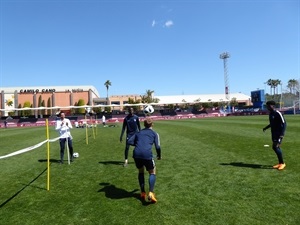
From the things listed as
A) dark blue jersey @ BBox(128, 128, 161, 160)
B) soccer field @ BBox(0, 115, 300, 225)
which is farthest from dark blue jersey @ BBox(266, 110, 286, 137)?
dark blue jersey @ BBox(128, 128, 161, 160)

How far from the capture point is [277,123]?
9.16 metres

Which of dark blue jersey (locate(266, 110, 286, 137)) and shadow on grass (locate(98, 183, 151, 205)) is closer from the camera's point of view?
shadow on grass (locate(98, 183, 151, 205))

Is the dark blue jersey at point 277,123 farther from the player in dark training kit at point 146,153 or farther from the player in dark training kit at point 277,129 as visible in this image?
the player in dark training kit at point 146,153

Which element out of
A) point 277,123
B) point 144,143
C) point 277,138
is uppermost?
point 277,123

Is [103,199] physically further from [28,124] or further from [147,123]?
[28,124]

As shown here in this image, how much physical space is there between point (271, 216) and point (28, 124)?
61219 mm

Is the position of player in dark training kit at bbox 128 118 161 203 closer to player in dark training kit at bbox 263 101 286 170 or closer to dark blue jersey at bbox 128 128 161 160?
dark blue jersey at bbox 128 128 161 160

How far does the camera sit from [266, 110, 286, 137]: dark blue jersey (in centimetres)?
902

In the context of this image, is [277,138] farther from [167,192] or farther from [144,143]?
[144,143]

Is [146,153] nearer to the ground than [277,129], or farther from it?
nearer to the ground

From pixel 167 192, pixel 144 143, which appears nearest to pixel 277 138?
pixel 167 192

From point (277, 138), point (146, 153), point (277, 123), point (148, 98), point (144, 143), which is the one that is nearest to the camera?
point (146, 153)

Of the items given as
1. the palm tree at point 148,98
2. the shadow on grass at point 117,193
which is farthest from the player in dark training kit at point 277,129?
the palm tree at point 148,98

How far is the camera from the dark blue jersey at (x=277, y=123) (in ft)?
29.6
